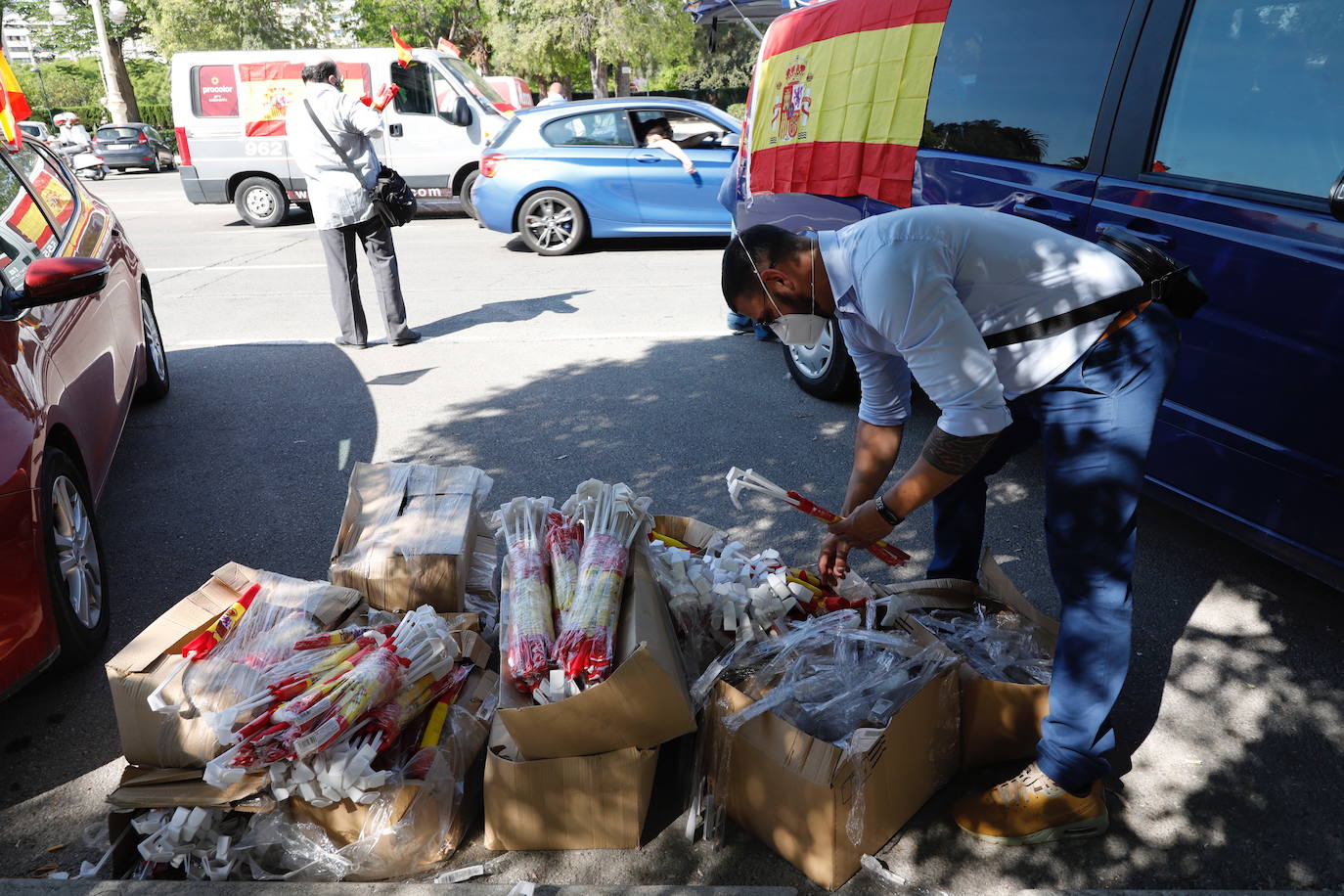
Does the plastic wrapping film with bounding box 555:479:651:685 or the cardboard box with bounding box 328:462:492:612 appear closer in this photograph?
the plastic wrapping film with bounding box 555:479:651:685

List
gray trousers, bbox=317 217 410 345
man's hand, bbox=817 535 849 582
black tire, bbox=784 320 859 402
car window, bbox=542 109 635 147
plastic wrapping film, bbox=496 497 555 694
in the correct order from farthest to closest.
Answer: car window, bbox=542 109 635 147 < gray trousers, bbox=317 217 410 345 < black tire, bbox=784 320 859 402 < man's hand, bbox=817 535 849 582 < plastic wrapping film, bbox=496 497 555 694

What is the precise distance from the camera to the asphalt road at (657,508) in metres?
2.35

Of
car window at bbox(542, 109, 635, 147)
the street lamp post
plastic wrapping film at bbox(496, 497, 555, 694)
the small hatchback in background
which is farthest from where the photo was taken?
the street lamp post

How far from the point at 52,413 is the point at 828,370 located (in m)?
3.73

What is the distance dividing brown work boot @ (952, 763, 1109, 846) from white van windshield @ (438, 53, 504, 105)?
41.8ft

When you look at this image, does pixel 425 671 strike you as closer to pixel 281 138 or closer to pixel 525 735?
pixel 525 735

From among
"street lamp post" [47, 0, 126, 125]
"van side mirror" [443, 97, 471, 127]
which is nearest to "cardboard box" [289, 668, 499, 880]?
"van side mirror" [443, 97, 471, 127]

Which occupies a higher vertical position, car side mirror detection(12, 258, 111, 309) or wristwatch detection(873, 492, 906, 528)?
car side mirror detection(12, 258, 111, 309)

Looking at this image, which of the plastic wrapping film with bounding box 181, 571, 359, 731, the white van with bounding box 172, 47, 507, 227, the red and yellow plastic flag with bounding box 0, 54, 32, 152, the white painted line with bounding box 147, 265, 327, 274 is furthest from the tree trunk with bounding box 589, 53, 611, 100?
the plastic wrapping film with bounding box 181, 571, 359, 731

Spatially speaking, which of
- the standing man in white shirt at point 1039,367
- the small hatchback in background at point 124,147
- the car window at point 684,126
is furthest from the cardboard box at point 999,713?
the small hatchback in background at point 124,147

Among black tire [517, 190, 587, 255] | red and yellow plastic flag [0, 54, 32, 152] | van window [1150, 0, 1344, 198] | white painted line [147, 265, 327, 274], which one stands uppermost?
van window [1150, 0, 1344, 198]

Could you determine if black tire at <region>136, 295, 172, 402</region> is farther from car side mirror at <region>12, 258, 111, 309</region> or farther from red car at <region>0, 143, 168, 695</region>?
car side mirror at <region>12, 258, 111, 309</region>

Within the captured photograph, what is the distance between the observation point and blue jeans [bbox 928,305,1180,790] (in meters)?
2.13

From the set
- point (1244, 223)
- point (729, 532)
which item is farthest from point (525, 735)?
point (1244, 223)
